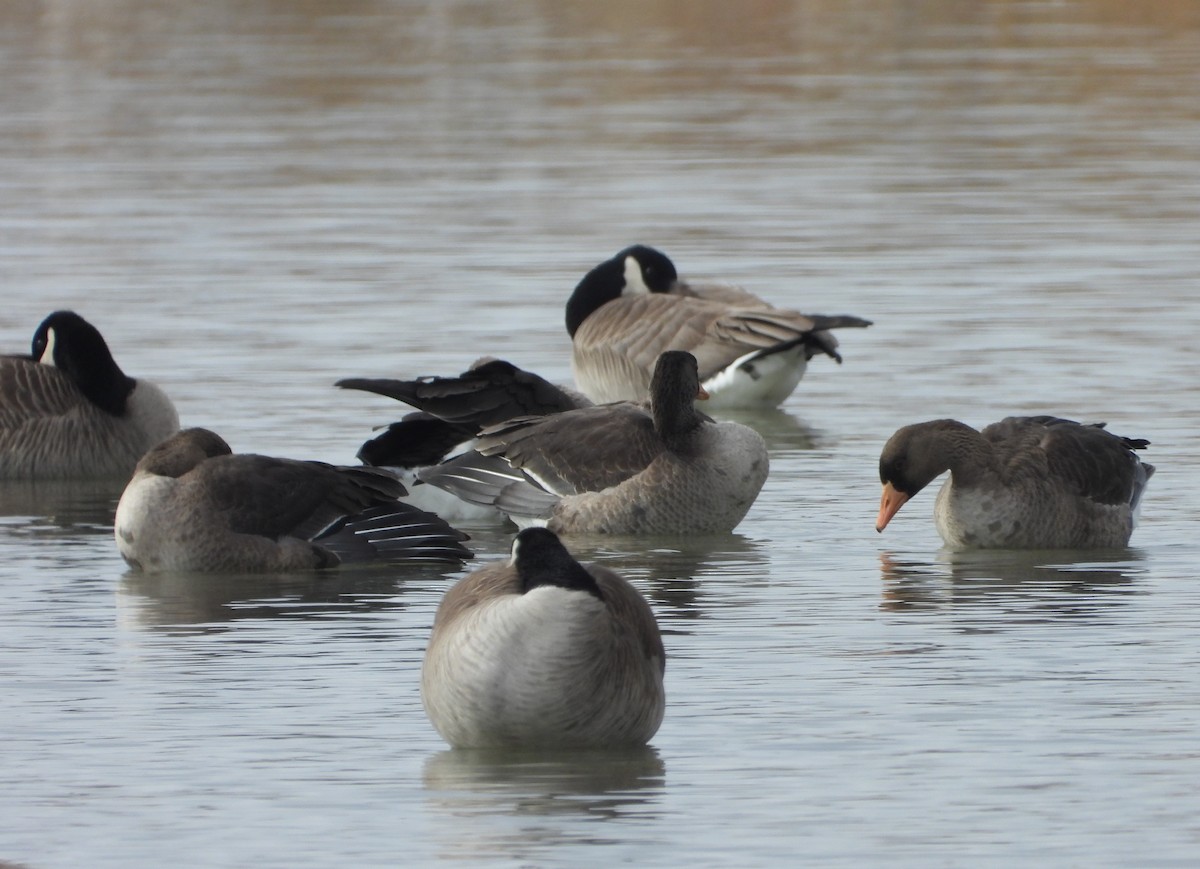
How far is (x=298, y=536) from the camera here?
1182 centimetres

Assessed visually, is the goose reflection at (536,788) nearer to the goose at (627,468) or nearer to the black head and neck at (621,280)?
the goose at (627,468)

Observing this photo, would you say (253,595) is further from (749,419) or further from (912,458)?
(749,419)

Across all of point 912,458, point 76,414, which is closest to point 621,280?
point 76,414

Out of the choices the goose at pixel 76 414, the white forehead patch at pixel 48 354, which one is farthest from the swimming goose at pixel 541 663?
the white forehead patch at pixel 48 354

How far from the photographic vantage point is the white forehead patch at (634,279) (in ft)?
57.8

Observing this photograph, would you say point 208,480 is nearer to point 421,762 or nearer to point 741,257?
point 421,762

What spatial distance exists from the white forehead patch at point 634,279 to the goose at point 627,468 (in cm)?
445

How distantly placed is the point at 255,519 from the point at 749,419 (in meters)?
5.34

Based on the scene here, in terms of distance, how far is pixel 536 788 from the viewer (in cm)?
819

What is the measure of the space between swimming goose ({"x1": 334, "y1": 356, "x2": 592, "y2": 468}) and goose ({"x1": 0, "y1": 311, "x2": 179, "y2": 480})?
1902 mm

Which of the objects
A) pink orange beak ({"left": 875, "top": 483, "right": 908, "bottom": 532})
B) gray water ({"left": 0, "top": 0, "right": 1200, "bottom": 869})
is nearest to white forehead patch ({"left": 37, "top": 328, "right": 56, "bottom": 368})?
gray water ({"left": 0, "top": 0, "right": 1200, "bottom": 869})

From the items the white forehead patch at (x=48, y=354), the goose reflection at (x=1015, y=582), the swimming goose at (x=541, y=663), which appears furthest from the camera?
the white forehead patch at (x=48, y=354)

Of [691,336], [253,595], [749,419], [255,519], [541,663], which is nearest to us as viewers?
[541,663]

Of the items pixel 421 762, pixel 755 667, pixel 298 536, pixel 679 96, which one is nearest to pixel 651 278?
pixel 298 536
